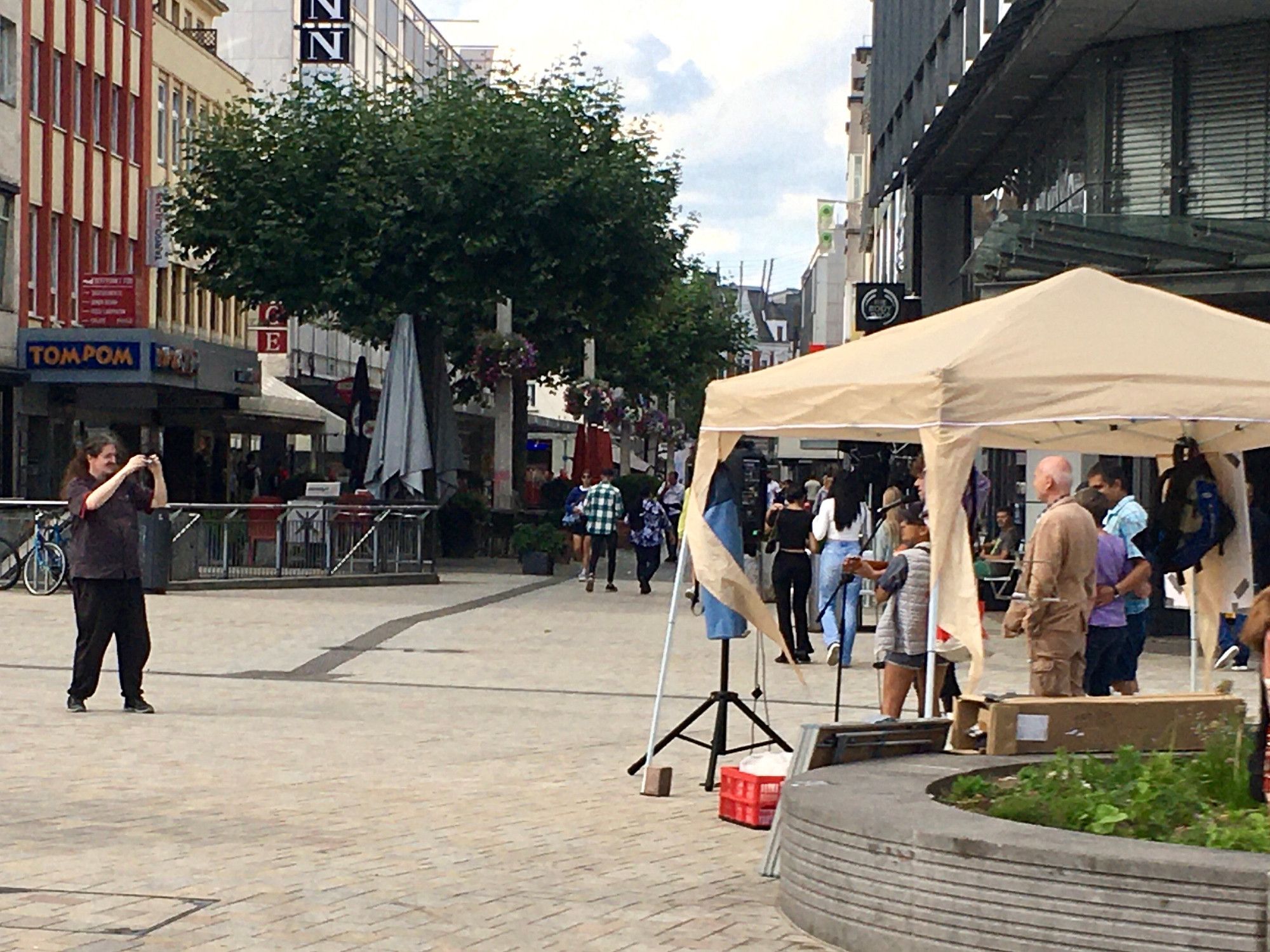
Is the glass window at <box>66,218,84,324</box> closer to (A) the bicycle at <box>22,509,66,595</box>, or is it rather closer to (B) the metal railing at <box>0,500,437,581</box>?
(B) the metal railing at <box>0,500,437,581</box>

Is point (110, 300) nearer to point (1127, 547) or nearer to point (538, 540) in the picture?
point (538, 540)

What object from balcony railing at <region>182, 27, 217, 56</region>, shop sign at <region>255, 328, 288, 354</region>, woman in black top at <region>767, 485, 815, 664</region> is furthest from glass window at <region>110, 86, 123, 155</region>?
woman in black top at <region>767, 485, 815, 664</region>

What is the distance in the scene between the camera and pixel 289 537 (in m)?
28.9

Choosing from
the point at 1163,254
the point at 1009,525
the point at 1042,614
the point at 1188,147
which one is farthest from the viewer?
the point at 1009,525

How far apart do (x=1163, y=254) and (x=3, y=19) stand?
28.0m

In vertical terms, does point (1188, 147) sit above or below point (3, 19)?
below

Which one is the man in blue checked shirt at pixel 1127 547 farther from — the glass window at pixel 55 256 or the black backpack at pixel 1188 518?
the glass window at pixel 55 256

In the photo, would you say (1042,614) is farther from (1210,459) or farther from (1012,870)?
(1012,870)

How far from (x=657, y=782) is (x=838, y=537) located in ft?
31.0

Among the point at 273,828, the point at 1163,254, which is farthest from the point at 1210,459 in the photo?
the point at 1163,254

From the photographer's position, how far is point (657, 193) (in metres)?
37.4

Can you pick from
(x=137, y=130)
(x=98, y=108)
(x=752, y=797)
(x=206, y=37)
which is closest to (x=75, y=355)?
(x=98, y=108)

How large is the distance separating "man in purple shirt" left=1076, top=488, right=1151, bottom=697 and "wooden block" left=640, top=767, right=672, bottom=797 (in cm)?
325

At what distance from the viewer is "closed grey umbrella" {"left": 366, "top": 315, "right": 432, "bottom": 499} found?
3272 centimetres
